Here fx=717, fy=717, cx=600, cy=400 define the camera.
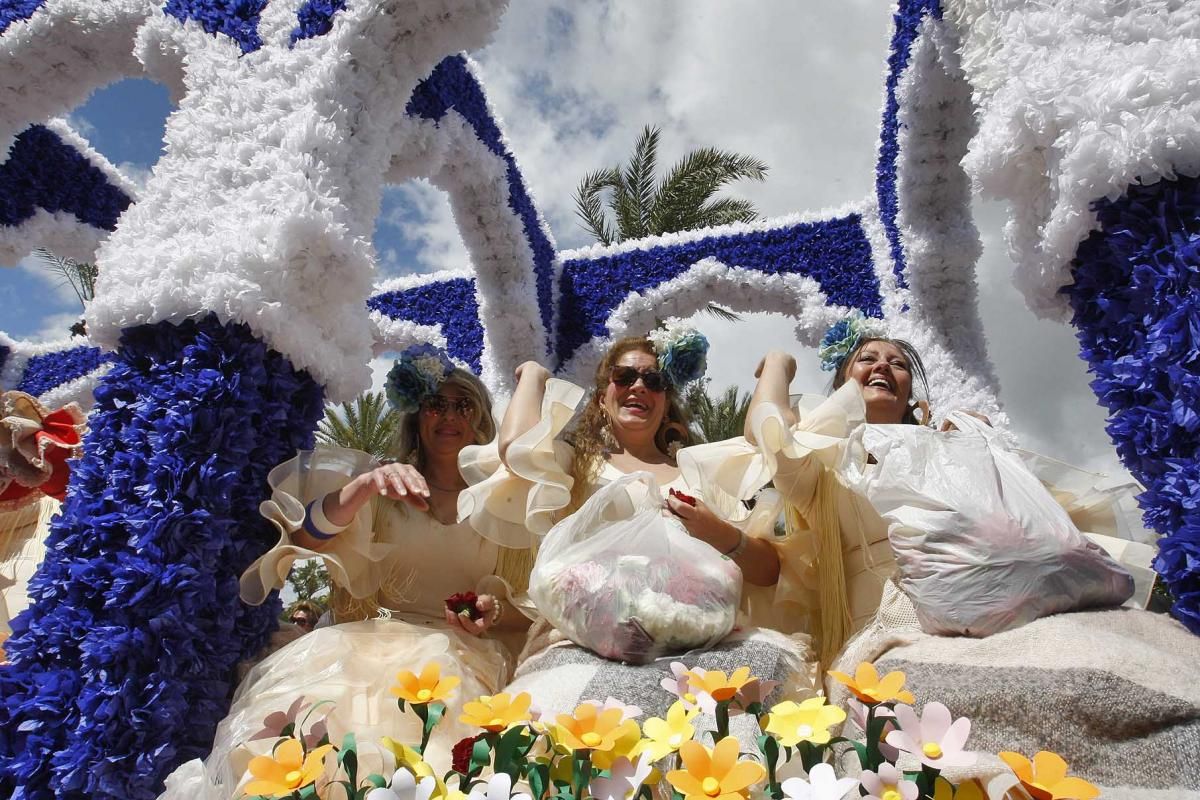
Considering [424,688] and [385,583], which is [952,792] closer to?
[424,688]

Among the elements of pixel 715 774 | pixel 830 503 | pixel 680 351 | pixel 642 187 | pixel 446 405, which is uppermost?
pixel 642 187

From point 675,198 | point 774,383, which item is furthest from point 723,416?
point 774,383

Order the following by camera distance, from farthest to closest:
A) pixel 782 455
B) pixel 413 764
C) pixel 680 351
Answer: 1. pixel 680 351
2. pixel 782 455
3. pixel 413 764

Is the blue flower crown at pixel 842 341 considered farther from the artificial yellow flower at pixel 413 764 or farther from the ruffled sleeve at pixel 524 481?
the artificial yellow flower at pixel 413 764

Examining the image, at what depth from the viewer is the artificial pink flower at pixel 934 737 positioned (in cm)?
94

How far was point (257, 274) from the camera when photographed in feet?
6.95

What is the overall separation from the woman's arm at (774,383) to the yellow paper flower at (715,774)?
1.18m

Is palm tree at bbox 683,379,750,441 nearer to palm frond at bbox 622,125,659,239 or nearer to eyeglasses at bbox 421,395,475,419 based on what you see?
palm frond at bbox 622,125,659,239

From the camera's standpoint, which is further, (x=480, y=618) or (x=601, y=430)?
(x=601, y=430)

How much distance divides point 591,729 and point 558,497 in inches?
40.2

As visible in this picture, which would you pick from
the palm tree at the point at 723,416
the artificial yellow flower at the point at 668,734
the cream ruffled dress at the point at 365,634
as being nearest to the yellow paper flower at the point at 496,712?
the artificial yellow flower at the point at 668,734

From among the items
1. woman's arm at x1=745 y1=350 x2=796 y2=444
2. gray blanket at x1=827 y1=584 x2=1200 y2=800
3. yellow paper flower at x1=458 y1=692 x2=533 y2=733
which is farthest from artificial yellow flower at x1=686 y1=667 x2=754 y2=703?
woman's arm at x1=745 y1=350 x2=796 y2=444

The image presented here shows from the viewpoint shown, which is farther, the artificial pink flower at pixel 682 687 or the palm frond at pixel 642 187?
the palm frond at pixel 642 187

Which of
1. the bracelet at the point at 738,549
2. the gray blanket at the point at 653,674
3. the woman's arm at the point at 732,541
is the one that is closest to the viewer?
the gray blanket at the point at 653,674
